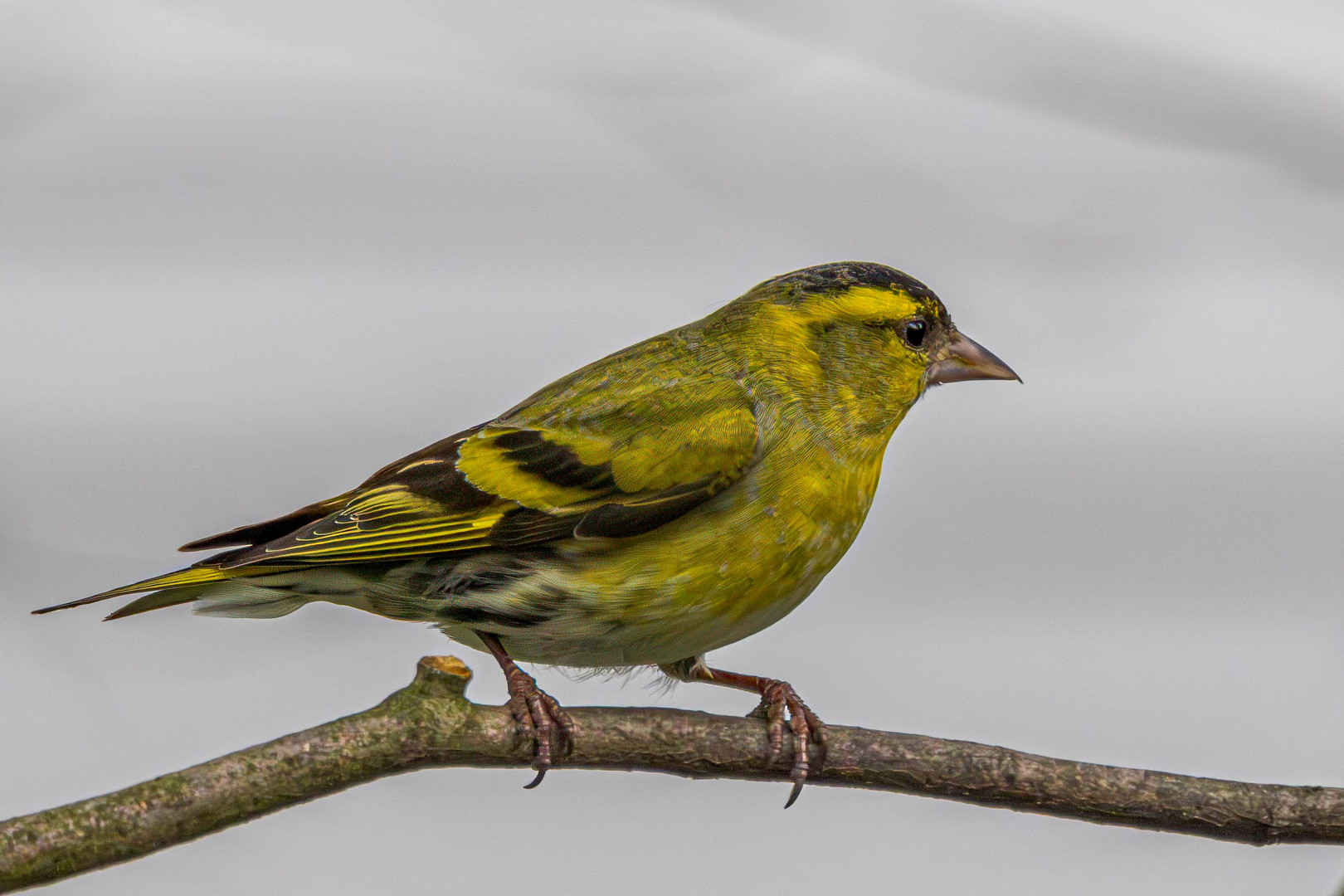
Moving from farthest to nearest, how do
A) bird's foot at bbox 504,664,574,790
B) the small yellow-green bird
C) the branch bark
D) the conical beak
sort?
the conical beak, the small yellow-green bird, bird's foot at bbox 504,664,574,790, the branch bark

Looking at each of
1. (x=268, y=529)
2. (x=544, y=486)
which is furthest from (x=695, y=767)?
(x=268, y=529)

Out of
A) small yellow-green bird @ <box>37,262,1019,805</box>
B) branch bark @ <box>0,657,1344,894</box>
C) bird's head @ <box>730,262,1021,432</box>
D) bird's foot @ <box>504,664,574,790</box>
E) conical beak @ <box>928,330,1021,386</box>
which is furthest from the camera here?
conical beak @ <box>928,330,1021,386</box>

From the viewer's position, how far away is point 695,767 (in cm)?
246

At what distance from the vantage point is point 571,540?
8.54 feet

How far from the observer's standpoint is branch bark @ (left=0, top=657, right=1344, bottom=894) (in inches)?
86.4

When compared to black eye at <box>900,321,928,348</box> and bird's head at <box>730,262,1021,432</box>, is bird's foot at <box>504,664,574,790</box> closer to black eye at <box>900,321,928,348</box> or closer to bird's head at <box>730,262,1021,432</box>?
bird's head at <box>730,262,1021,432</box>

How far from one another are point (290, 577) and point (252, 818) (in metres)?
0.57

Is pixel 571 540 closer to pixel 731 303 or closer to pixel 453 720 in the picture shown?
pixel 453 720

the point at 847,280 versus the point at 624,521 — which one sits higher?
the point at 847,280

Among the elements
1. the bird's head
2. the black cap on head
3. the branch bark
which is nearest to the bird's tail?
the branch bark

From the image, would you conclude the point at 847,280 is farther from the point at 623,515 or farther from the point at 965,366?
the point at 623,515

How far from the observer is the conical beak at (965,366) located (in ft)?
9.87

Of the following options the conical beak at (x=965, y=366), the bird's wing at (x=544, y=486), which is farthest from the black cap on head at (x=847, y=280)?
the bird's wing at (x=544, y=486)

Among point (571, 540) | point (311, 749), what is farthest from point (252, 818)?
point (571, 540)
